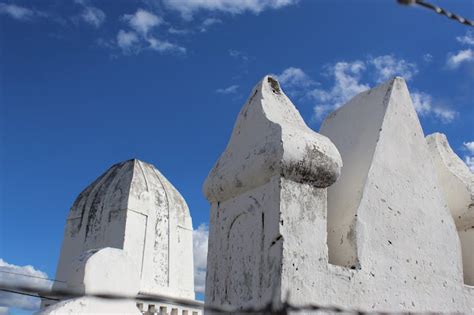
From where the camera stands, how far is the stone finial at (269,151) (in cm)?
439

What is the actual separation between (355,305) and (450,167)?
250 cm

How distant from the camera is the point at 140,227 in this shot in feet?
42.2

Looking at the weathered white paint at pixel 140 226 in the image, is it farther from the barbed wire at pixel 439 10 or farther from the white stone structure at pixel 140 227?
the barbed wire at pixel 439 10

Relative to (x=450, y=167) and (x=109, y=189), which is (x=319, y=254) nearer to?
(x=450, y=167)

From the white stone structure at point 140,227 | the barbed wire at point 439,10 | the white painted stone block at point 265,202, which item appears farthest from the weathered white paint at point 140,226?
the barbed wire at point 439,10

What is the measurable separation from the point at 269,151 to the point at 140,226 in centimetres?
892

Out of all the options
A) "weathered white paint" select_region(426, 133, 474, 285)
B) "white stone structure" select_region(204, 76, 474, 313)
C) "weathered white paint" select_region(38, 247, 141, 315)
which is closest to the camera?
"white stone structure" select_region(204, 76, 474, 313)

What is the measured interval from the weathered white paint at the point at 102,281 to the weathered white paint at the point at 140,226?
632cm

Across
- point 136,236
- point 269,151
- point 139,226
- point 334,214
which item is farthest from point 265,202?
point 139,226

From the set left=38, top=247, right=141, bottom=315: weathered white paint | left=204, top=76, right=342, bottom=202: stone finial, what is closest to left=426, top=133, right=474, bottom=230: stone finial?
left=204, top=76, right=342, bottom=202: stone finial

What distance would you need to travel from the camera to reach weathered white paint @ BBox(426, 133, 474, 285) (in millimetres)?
→ 5926

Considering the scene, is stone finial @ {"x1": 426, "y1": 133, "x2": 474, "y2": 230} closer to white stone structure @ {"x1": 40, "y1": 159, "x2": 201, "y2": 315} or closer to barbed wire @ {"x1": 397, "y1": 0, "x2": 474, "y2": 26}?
barbed wire @ {"x1": 397, "y1": 0, "x2": 474, "y2": 26}

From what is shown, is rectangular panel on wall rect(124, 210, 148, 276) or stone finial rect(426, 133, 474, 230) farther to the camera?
rectangular panel on wall rect(124, 210, 148, 276)

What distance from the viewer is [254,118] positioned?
492 centimetres
